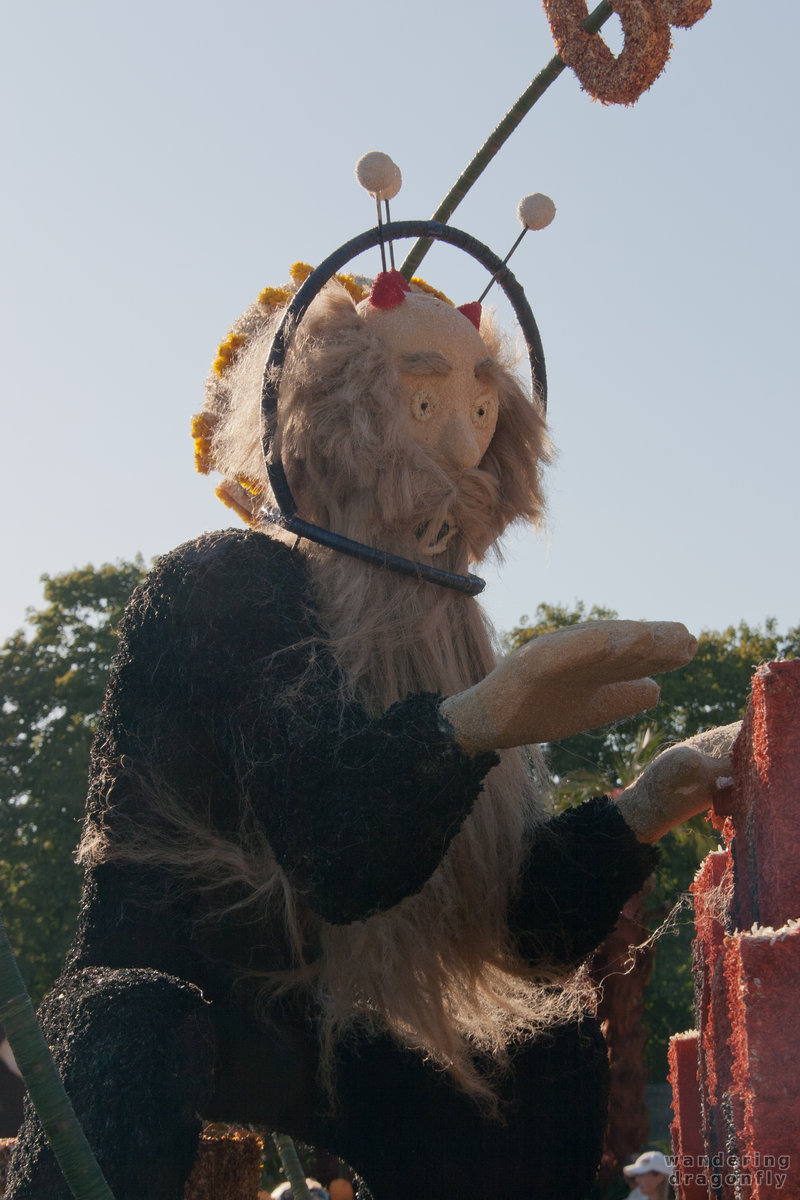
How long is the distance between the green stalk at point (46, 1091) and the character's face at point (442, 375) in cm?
148

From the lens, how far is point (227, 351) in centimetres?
340

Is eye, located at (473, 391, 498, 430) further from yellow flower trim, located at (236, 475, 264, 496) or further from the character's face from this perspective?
yellow flower trim, located at (236, 475, 264, 496)

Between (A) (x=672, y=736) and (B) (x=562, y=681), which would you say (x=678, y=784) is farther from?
(A) (x=672, y=736)

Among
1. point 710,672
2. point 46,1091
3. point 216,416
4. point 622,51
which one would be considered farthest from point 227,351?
point 710,672

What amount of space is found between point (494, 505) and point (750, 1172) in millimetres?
1697

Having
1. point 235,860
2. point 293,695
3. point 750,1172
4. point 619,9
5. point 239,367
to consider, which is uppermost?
point 619,9

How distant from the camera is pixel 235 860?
2.77 metres

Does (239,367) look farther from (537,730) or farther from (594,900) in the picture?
(594,900)

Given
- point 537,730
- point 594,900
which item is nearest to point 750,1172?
point 537,730

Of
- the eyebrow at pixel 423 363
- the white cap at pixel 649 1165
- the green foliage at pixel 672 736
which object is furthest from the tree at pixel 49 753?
the eyebrow at pixel 423 363

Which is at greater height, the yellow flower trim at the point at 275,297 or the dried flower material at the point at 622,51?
the dried flower material at the point at 622,51

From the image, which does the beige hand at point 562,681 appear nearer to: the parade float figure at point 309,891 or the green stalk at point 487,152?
the parade float figure at point 309,891

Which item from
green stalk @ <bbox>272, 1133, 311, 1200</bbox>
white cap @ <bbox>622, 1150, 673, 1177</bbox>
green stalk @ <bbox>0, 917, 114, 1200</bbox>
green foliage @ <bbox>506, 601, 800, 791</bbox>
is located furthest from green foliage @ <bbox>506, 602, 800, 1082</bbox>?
green stalk @ <bbox>0, 917, 114, 1200</bbox>

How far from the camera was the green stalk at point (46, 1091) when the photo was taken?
2.24m
